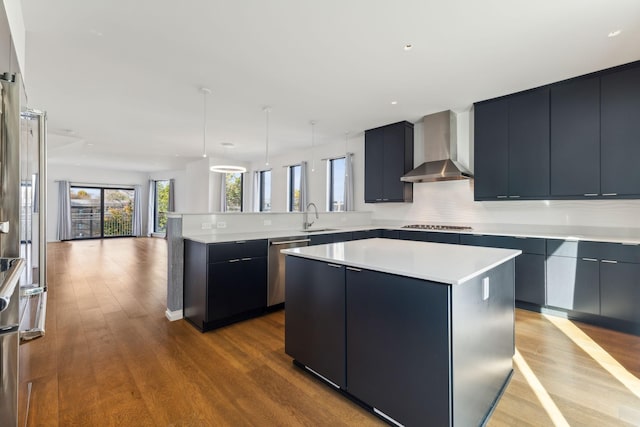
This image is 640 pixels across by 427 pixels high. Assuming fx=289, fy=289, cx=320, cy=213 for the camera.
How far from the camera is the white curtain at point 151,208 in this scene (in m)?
11.8

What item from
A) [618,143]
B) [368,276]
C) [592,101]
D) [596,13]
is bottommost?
[368,276]

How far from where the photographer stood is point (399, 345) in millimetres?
1567

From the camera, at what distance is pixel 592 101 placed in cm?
326

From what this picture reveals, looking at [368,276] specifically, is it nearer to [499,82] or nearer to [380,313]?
[380,313]

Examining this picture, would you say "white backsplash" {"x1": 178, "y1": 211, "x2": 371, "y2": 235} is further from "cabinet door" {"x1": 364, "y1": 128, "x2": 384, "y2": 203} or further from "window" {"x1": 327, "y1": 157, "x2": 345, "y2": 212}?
"window" {"x1": 327, "y1": 157, "x2": 345, "y2": 212}

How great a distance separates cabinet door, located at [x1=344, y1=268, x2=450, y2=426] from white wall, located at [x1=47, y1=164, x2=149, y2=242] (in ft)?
40.3

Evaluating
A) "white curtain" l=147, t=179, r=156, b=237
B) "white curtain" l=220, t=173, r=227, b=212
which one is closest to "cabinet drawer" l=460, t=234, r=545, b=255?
"white curtain" l=220, t=173, r=227, b=212

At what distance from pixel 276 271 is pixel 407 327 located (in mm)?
2186

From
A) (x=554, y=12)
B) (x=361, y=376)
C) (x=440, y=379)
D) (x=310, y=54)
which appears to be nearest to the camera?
(x=440, y=379)

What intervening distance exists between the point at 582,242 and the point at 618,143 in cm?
114

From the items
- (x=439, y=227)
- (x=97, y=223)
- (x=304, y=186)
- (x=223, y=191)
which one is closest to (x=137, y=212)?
(x=97, y=223)

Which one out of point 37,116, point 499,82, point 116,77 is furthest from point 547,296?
point 116,77

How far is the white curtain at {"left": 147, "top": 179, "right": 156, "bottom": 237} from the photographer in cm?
1176

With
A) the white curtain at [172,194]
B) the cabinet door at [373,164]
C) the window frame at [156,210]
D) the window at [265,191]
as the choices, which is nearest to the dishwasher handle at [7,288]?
the cabinet door at [373,164]
